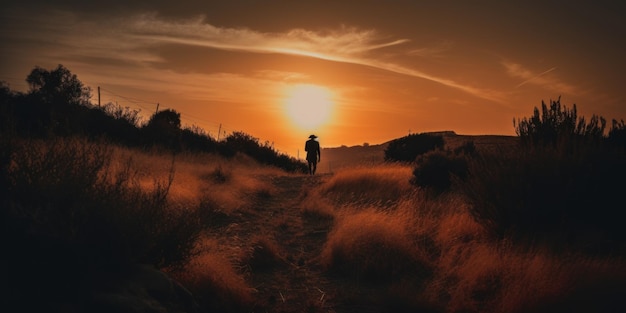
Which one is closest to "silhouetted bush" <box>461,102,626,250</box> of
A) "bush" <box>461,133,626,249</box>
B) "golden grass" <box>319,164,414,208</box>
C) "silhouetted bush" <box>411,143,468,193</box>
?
"bush" <box>461,133,626,249</box>

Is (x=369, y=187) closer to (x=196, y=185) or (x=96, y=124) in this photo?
(x=196, y=185)

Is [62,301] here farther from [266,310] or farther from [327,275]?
[327,275]

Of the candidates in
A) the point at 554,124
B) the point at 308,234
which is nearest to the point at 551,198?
the point at 554,124

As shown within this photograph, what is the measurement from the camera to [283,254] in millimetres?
7258

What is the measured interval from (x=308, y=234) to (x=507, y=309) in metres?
4.95

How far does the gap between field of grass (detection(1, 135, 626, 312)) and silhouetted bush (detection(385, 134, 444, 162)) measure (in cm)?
1281

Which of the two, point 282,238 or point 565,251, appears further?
point 282,238

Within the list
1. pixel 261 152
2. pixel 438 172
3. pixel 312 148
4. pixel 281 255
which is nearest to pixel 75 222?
pixel 281 255

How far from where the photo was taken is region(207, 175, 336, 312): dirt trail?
5.30 meters

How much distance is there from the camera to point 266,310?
491cm

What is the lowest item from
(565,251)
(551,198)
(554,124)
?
(565,251)

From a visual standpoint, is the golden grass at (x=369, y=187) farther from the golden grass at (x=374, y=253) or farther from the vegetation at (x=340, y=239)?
the golden grass at (x=374, y=253)

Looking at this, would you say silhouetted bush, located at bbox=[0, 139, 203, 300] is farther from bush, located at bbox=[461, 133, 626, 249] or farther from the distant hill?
the distant hill

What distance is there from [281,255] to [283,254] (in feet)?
0.35
